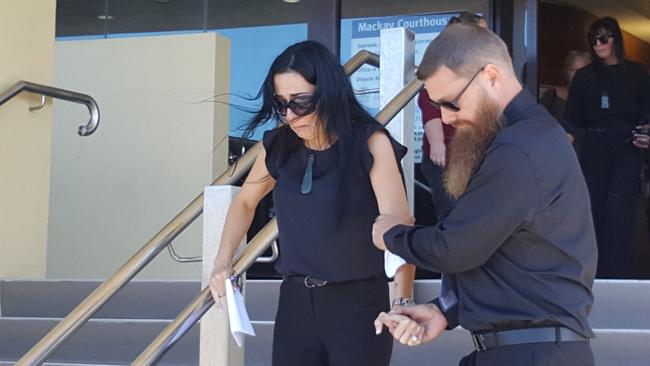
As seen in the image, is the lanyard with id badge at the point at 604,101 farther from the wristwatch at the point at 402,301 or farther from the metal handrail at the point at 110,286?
the wristwatch at the point at 402,301

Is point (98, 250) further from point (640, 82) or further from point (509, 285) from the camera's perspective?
point (509, 285)

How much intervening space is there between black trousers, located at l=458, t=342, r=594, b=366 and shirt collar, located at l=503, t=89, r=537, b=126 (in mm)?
460

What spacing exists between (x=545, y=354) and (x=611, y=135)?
3999 millimetres

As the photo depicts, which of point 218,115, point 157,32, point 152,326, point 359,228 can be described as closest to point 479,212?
point 359,228

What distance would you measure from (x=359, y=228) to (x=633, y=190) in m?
3.44

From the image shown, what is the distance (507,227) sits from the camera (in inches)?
80.4

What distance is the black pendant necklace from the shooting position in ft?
9.00

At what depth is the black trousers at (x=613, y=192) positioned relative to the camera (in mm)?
5711

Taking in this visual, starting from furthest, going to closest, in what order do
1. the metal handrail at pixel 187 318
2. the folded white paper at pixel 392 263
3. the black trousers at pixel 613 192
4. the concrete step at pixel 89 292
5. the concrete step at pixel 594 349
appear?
the black trousers at pixel 613 192
the concrete step at pixel 89 292
the concrete step at pixel 594 349
the metal handrail at pixel 187 318
the folded white paper at pixel 392 263

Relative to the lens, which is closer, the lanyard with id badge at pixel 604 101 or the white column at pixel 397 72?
the white column at pixel 397 72

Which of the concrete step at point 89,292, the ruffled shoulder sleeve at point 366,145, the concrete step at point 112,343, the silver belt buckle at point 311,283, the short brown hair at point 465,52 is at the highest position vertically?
the short brown hair at point 465,52

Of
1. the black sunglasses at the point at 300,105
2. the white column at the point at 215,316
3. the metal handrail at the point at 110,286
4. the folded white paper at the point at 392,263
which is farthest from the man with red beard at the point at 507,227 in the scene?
the white column at the point at 215,316

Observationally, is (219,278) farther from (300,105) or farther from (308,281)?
(300,105)

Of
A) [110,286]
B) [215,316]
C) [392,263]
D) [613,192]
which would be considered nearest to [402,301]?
[392,263]
